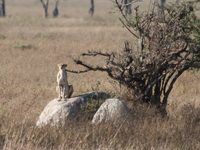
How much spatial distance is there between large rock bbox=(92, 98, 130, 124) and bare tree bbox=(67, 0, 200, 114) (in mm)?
1015

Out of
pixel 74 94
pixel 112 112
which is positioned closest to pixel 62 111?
pixel 112 112

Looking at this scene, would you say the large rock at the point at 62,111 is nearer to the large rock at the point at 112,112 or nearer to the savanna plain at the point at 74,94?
the savanna plain at the point at 74,94

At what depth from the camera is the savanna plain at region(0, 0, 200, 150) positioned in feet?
27.5

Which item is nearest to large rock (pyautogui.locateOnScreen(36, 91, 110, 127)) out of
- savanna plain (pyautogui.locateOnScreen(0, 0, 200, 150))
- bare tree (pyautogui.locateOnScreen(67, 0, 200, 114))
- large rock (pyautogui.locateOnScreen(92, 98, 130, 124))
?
savanna plain (pyautogui.locateOnScreen(0, 0, 200, 150))

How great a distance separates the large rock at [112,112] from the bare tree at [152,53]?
1.02 m

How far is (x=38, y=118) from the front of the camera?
11320mm

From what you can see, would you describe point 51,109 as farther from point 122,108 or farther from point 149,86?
point 149,86

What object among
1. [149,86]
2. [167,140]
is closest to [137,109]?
[149,86]

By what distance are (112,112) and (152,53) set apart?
69.4 inches

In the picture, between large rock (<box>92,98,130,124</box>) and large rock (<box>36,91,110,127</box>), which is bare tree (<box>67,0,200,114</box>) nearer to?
large rock (<box>36,91,110,127</box>)

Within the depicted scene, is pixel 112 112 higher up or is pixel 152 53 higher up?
pixel 152 53

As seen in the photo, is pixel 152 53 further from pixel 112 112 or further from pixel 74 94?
pixel 74 94

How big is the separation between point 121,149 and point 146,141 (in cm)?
76

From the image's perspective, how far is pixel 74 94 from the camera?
1432 centimetres
